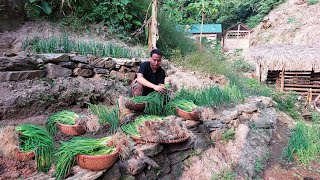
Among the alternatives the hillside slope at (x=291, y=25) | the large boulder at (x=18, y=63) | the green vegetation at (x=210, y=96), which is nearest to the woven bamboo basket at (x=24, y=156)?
the large boulder at (x=18, y=63)

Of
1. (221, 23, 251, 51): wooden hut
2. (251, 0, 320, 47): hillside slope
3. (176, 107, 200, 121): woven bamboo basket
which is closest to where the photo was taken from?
(176, 107, 200, 121): woven bamboo basket

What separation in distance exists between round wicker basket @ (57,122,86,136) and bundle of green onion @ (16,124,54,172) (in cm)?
34

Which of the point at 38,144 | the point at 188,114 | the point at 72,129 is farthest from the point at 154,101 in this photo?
the point at 38,144

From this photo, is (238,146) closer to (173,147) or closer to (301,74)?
(173,147)

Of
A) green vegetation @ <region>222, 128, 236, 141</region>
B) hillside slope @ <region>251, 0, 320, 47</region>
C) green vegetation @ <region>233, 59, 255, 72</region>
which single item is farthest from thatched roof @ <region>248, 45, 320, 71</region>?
green vegetation @ <region>222, 128, 236, 141</region>

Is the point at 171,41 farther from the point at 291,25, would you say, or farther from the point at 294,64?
the point at 291,25

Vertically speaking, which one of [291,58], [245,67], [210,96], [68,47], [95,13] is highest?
[95,13]

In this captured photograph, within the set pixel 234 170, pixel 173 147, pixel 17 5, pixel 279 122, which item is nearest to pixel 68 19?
pixel 17 5

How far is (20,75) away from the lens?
338 cm

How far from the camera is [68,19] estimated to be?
19.3 feet

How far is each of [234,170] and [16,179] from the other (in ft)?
8.66

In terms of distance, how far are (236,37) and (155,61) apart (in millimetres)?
20875

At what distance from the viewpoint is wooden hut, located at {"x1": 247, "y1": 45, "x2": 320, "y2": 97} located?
34.4 feet

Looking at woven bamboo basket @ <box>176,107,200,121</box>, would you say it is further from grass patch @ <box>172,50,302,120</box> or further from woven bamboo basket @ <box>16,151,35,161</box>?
woven bamboo basket @ <box>16,151,35,161</box>
